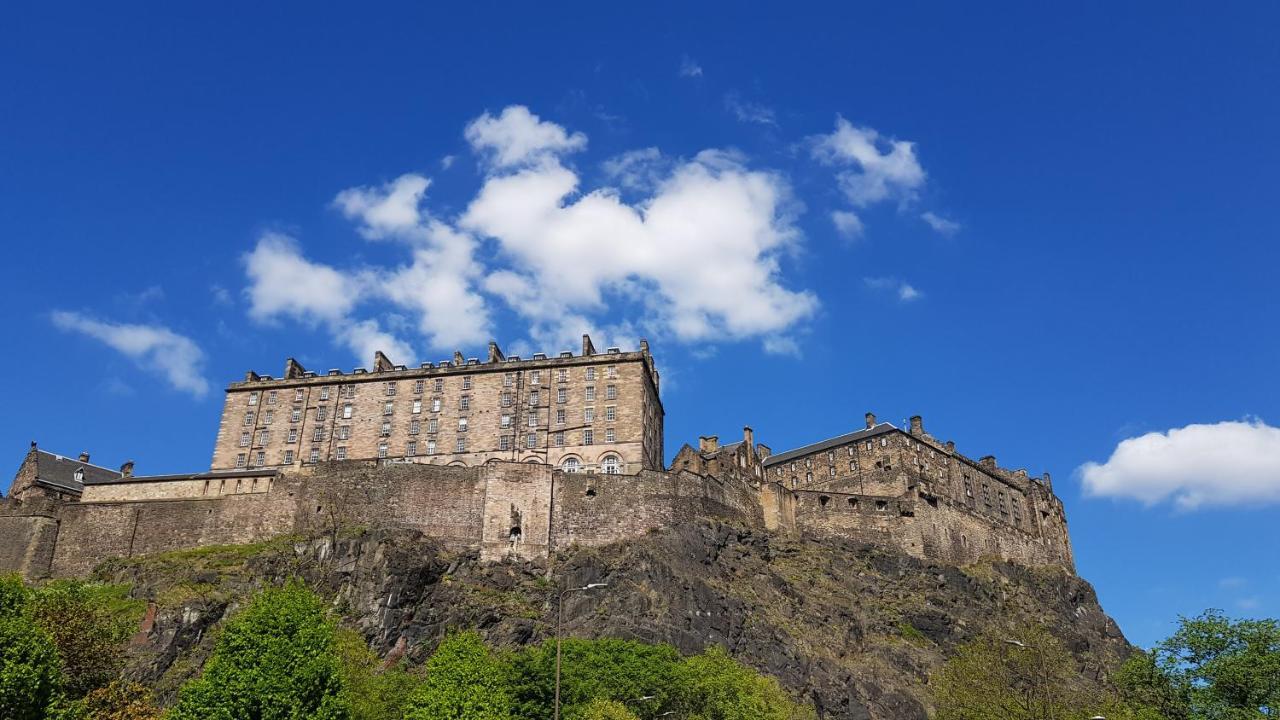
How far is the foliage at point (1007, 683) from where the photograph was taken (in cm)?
5275

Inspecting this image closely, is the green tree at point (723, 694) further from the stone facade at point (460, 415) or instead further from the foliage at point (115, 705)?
the stone facade at point (460, 415)

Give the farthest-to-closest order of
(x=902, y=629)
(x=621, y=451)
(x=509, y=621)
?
(x=621, y=451) → (x=902, y=629) → (x=509, y=621)

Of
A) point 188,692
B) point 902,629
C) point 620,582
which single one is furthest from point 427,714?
point 902,629

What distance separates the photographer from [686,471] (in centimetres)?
8600

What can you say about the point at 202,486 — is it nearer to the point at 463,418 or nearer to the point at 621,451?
the point at 463,418

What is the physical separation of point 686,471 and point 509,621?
68.8 feet

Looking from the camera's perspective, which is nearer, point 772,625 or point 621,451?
point 772,625

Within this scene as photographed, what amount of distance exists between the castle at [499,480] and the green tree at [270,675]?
28.7 meters

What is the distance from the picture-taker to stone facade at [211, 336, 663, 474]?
302 ft

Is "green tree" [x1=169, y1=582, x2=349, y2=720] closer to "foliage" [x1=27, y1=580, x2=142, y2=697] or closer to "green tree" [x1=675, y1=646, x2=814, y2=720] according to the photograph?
"foliage" [x1=27, y1=580, x2=142, y2=697]

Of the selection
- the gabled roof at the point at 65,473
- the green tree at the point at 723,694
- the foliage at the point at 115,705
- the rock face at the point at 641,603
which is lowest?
the foliage at the point at 115,705

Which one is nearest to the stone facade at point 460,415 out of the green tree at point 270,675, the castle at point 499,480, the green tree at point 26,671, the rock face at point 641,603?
the castle at point 499,480

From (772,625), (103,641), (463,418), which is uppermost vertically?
(463,418)

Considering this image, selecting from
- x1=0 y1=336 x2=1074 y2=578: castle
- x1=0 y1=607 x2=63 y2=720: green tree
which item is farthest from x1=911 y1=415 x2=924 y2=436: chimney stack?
x1=0 y1=607 x2=63 y2=720: green tree
